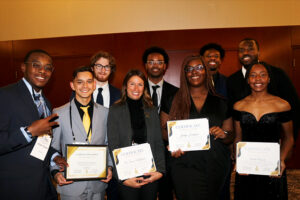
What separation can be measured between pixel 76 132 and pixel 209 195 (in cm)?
165

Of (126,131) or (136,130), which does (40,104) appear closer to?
(126,131)

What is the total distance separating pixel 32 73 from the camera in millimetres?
2295

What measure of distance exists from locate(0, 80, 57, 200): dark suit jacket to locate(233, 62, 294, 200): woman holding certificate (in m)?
2.26

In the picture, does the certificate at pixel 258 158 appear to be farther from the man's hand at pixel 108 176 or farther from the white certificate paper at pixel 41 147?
the white certificate paper at pixel 41 147

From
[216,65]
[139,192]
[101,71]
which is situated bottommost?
[139,192]

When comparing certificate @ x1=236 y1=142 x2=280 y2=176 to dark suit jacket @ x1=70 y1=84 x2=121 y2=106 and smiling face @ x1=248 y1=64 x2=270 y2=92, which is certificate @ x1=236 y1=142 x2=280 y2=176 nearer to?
smiling face @ x1=248 y1=64 x2=270 y2=92

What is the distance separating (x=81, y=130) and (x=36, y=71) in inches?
31.7

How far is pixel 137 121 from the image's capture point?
250 centimetres

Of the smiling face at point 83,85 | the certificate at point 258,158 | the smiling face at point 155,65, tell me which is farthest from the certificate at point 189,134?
the smiling face at point 155,65

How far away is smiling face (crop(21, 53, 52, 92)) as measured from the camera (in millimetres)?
2299

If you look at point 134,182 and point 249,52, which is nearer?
point 134,182

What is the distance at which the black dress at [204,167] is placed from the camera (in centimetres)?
242

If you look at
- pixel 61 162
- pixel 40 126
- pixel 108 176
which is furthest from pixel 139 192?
pixel 40 126

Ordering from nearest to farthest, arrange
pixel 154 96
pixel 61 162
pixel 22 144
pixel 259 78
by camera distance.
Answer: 1. pixel 22 144
2. pixel 61 162
3. pixel 259 78
4. pixel 154 96
